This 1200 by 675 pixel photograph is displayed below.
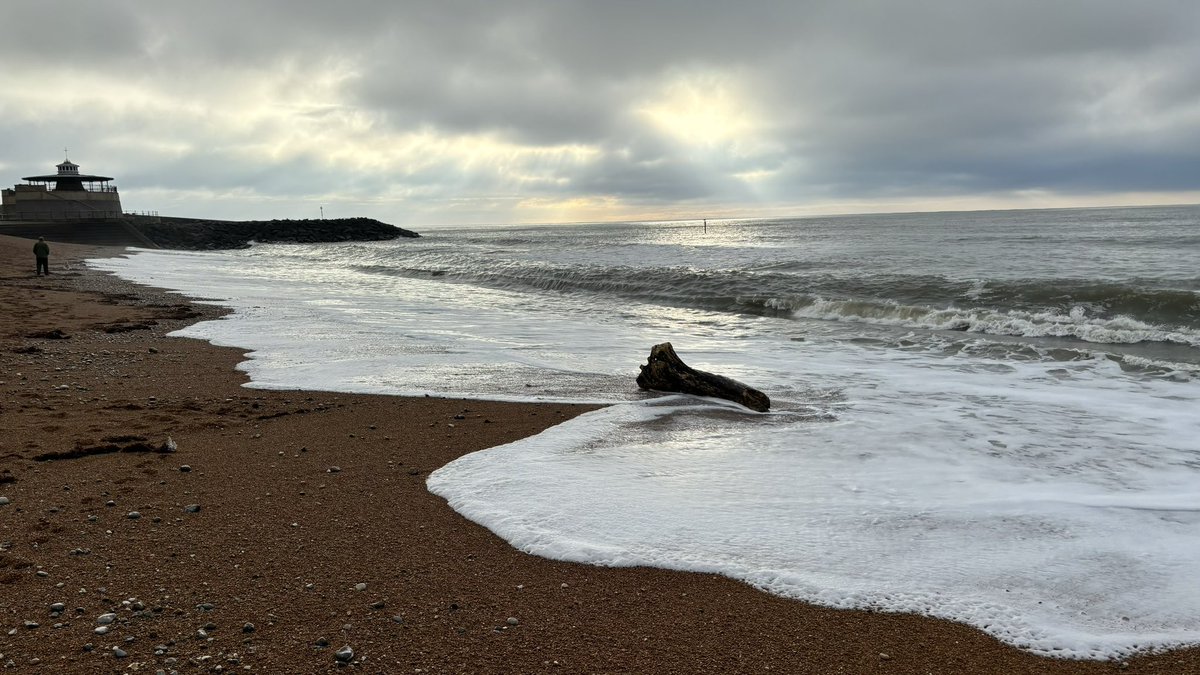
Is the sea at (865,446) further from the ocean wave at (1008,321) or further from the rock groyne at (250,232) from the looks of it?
the rock groyne at (250,232)

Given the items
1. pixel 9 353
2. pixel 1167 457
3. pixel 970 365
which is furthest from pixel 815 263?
pixel 9 353

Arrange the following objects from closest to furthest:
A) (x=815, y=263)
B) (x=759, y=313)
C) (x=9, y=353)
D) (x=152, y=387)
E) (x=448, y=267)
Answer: (x=152, y=387) < (x=9, y=353) < (x=759, y=313) < (x=815, y=263) < (x=448, y=267)

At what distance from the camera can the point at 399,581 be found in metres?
3.38

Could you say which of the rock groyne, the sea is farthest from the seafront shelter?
the sea

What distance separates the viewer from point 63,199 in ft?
189

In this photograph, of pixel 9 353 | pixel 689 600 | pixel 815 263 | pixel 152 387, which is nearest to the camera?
pixel 689 600

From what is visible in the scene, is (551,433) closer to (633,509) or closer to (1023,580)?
(633,509)

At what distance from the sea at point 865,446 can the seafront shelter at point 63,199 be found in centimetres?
5183

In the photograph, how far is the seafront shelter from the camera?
54.9 meters

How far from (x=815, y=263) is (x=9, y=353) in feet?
81.4

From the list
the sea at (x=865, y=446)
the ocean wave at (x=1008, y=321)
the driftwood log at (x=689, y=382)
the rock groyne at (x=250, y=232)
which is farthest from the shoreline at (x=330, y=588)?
the rock groyne at (x=250, y=232)

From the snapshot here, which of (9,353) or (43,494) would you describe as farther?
(9,353)

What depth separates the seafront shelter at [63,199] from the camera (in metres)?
54.9

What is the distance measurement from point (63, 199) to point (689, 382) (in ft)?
Answer: 222
